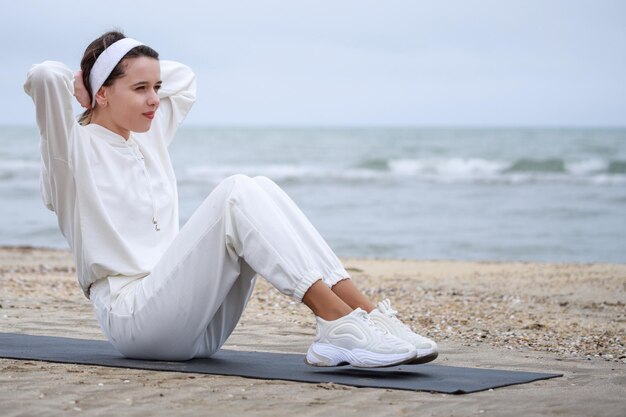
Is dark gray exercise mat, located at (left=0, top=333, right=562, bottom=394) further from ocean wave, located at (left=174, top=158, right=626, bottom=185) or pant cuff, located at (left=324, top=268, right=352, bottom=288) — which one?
ocean wave, located at (left=174, top=158, right=626, bottom=185)

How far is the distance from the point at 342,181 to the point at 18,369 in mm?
23152

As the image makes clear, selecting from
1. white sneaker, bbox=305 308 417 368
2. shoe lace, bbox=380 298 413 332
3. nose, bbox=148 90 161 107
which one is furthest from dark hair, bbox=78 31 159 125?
shoe lace, bbox=380 298 413 332

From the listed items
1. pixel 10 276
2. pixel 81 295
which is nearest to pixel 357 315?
pixel 81 295

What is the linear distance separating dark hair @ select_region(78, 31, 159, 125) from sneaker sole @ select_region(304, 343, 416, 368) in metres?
1.45

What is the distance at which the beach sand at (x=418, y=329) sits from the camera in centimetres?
362

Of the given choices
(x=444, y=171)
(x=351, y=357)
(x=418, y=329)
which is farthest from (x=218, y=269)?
(x=444, y=171)

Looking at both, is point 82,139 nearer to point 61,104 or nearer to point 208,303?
point 61,104

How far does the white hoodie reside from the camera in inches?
163

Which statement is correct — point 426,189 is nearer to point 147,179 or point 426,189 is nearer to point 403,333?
point 147,179

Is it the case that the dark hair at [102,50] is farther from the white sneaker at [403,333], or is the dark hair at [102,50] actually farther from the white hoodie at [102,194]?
the white sneaker at [403,333]

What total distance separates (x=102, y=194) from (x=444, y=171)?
2722cm

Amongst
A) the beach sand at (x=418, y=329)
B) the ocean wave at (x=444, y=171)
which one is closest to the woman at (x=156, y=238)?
the beach sand at (x=418, y=329)

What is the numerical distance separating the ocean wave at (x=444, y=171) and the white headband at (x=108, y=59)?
2297cm

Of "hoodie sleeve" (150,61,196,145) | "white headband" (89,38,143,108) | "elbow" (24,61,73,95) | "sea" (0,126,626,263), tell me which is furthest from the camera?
"sea" (0,126,626,263)
